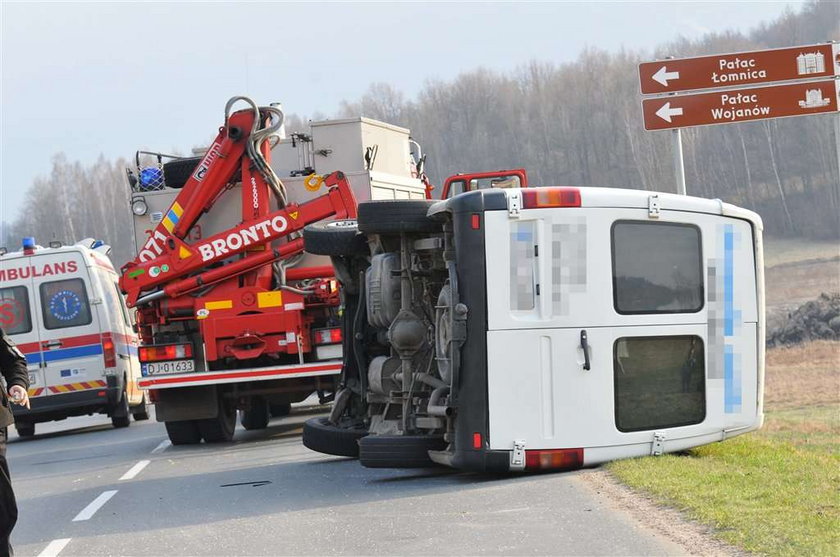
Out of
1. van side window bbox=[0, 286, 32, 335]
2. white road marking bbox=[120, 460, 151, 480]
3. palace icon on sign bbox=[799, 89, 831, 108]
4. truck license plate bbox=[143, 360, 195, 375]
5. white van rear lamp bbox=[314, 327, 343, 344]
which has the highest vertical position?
palace icon on sign bbox=[799, 89, 831, 108]

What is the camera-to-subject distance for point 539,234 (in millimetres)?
9258

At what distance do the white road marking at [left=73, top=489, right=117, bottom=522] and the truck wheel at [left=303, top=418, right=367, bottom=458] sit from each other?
68.0 inches

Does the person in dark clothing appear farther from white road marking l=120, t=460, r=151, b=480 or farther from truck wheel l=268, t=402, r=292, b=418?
truck wheel l=268, t=402, r=292, b=418

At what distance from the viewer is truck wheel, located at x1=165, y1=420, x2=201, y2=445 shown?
50.6ft

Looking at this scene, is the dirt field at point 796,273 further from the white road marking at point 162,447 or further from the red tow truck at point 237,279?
the red tow truck at point 237,279

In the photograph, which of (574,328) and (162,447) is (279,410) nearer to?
(162,447)

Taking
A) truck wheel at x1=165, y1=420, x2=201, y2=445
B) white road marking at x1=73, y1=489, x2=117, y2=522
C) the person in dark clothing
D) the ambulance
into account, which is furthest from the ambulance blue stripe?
the person in dark clothing

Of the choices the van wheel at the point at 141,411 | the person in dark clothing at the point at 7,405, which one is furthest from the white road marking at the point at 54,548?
the van wheel at the point at 141,411

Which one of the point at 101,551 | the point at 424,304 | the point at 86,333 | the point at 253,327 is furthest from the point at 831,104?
the point at 86,333

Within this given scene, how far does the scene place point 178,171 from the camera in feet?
52.5

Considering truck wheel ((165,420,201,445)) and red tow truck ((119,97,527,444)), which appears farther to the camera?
truck wheel ((165,420,201,445))

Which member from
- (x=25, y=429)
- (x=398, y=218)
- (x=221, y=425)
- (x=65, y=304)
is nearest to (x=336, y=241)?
(x=398, y=218)

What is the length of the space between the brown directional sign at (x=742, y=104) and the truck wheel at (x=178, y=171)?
18.4 ft

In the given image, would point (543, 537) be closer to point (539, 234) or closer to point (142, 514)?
point (539, 234)
